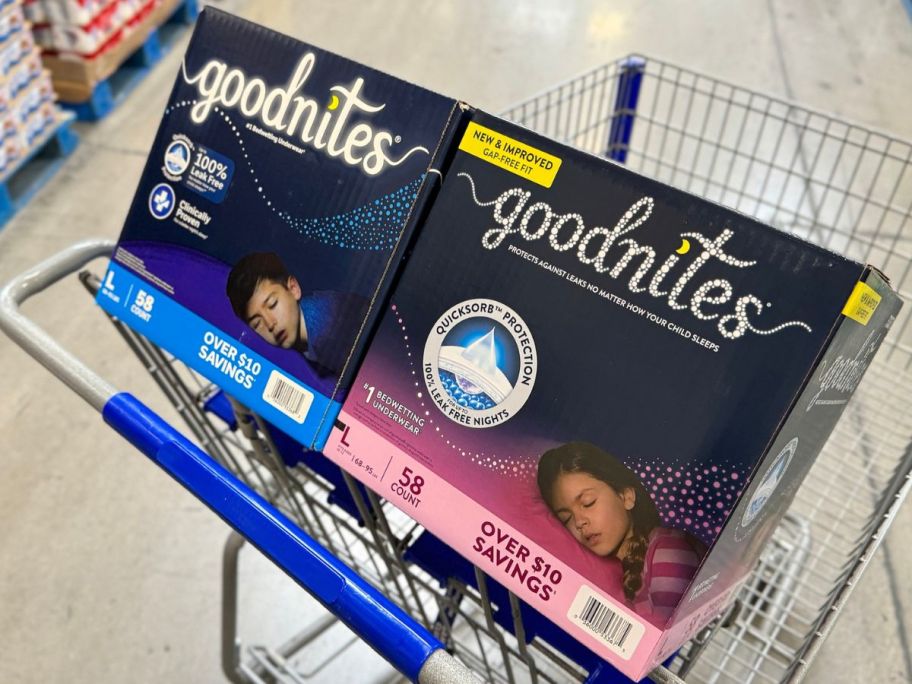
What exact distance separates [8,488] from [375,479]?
5.67 feet

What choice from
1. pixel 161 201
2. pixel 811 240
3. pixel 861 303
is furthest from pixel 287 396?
pixel 811 240

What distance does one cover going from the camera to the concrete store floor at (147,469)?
6.45 ft

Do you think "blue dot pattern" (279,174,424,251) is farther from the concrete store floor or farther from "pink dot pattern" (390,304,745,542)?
the concrete store floor

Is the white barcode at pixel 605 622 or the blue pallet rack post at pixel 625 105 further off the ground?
Result: the blue pallet rack post at pixel 625 105

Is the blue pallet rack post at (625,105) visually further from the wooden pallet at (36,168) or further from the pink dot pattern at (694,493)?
the wooden pallet at (36,168)

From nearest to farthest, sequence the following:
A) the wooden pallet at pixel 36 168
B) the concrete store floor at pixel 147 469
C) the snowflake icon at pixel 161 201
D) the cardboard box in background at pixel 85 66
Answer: the snowflake icon at pixel 161 201
the concrete store floor at pixel 147 469
the wooden pallet at pixel 36 168
the cardboard box in background at pixel 85 66

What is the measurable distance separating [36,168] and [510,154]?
2980mm

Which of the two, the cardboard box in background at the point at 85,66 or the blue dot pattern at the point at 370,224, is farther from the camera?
the cardboard box in background at the point at 85,66

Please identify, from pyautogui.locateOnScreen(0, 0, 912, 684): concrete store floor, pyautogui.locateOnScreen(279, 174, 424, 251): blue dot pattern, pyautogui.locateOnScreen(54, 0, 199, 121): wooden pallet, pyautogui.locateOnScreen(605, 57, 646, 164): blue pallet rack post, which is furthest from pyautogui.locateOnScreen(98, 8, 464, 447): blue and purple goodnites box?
pyautogui.locateOnScreen(54, 0, 199, 121): wooden pallet

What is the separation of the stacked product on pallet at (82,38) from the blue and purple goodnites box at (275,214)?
2.63 metres

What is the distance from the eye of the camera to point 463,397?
86 centimetres

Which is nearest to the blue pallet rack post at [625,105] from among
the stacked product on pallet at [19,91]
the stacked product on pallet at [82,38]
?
the stacked product on pallet at [19,91]

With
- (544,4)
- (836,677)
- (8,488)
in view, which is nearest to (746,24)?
(544,4)

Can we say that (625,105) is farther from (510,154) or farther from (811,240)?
(510,154)
